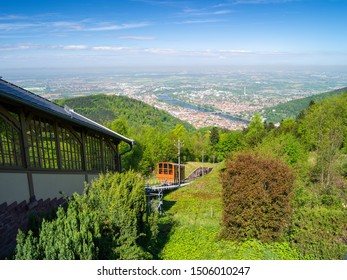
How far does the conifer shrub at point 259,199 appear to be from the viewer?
27.0 ft

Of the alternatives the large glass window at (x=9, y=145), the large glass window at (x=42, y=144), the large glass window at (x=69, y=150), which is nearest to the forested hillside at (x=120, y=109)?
the large glass window at (x=69, y=150)

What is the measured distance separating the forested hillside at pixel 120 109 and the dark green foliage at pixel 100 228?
68.5m

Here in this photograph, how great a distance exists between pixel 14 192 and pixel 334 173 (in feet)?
55.5

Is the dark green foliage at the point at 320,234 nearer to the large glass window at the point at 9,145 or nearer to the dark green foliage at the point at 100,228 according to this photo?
the dark green foliage at the point at 100,228

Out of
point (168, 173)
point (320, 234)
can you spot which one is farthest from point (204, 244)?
point (168, 173)

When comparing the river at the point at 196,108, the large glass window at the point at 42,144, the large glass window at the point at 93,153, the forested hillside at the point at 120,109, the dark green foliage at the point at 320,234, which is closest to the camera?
the large glass window at the point at 42,144

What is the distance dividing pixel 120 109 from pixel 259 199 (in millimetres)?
80081

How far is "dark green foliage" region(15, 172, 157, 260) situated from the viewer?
13.2ft

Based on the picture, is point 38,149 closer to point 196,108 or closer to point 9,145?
point 9,145

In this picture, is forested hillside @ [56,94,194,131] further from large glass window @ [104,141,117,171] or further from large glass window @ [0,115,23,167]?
large glass window @ [0,115,23,167]

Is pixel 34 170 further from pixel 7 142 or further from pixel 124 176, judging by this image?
pixel 124 176

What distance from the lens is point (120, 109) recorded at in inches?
3374

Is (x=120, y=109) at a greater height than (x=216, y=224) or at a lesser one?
lesser

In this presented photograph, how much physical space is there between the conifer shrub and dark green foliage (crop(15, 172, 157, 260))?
2.69m
